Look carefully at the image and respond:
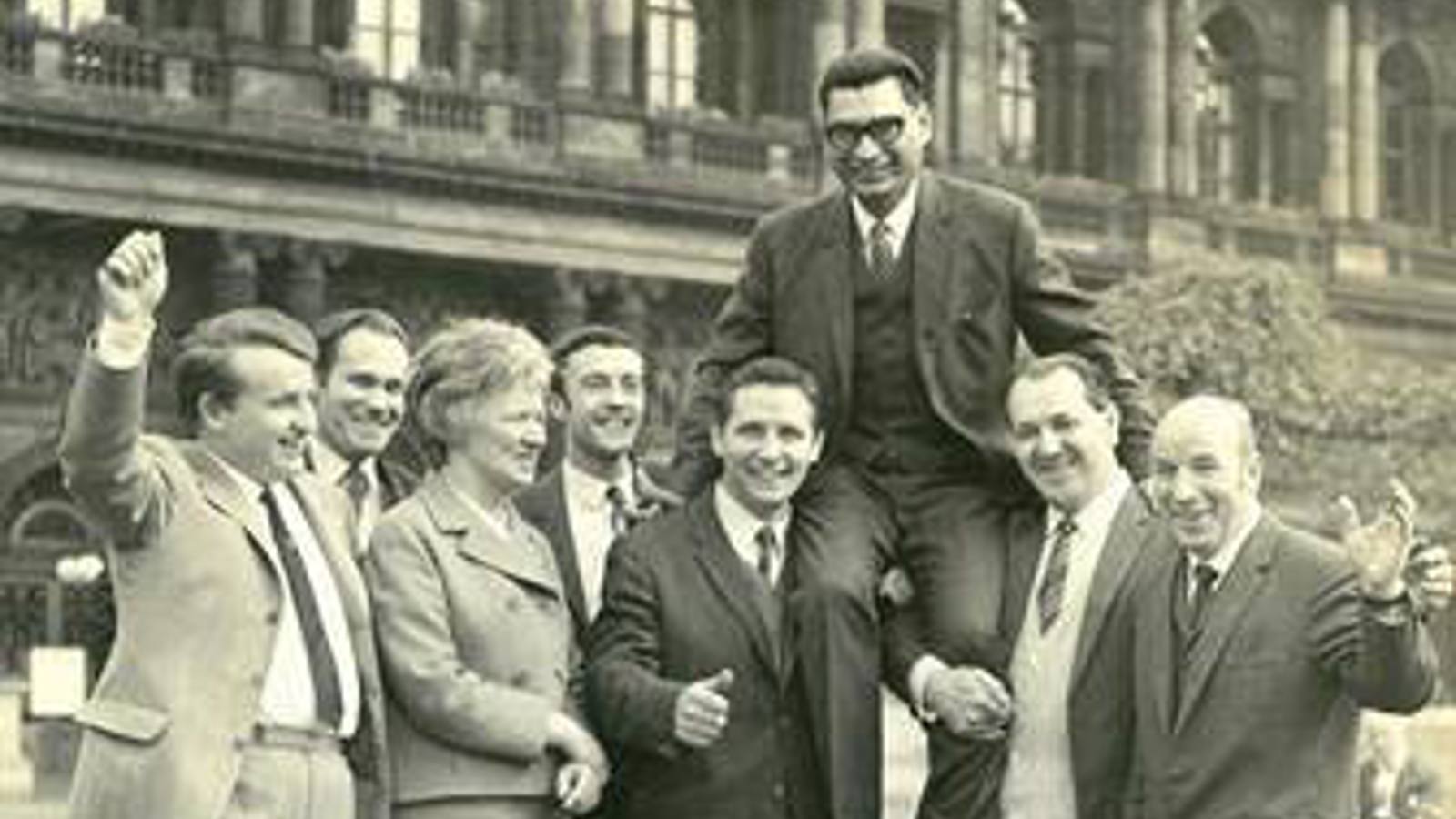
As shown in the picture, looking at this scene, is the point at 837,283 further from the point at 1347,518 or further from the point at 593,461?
the point at 593,461

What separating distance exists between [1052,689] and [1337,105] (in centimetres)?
3832

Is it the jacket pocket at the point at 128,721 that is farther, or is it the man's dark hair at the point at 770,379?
the man's dark hair at the point at 770,379

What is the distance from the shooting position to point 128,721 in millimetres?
6738

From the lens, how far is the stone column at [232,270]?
103ft

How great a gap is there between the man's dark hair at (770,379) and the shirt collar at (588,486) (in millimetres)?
1702

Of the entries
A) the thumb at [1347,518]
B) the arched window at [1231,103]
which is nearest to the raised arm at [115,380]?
the thumb at [1347,518]

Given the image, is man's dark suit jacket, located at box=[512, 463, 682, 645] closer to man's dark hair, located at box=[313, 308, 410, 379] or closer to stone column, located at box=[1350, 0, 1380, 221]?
man's dark hair, located at box=[313, 308, 410, 379]

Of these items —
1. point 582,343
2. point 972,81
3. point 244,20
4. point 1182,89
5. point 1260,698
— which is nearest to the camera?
point 1260,698

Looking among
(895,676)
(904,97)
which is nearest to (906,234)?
(904,97)

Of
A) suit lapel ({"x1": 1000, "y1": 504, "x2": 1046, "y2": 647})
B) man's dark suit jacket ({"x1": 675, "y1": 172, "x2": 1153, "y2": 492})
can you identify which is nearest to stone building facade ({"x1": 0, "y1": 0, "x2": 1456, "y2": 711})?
man's dark suit jacket ({"x1": 675, "y1": 172, "x2": 1153, "y2": 492})

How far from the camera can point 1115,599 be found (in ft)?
24.3

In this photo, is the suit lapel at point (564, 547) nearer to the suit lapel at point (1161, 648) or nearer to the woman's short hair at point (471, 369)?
the woman's short hair at point (471, 369)

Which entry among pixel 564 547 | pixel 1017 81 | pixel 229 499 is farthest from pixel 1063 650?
pixel 1017 81

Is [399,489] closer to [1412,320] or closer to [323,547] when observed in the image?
[323,547]
